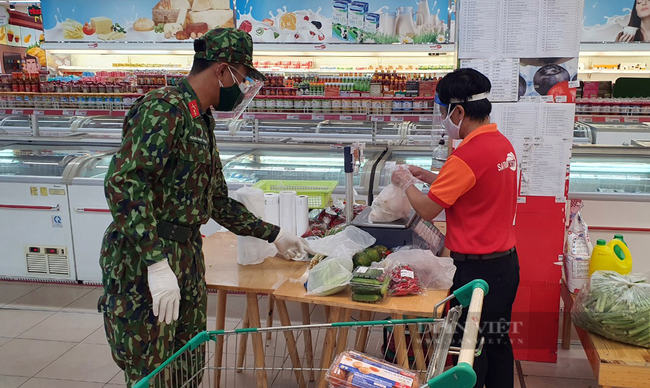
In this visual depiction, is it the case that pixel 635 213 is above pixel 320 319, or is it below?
above

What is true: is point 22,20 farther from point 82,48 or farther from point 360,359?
point 360,359

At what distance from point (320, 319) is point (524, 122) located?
2.31 m

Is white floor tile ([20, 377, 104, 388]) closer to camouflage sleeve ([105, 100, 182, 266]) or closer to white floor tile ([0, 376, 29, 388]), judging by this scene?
white floor tile ([0, 376, 29, 388])

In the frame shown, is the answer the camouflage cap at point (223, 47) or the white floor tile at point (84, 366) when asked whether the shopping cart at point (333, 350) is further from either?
the camouflage cap at point (223, 47)

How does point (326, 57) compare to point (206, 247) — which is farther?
point (326, 57)

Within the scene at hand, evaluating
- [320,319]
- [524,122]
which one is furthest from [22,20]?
[524,122]

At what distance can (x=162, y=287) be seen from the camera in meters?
2.21

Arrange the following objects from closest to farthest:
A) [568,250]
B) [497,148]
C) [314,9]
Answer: [497,148]
[568,250]
[314,9]

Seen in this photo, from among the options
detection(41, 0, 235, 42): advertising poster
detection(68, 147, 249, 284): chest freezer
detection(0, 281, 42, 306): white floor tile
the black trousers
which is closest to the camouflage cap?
the black trousers

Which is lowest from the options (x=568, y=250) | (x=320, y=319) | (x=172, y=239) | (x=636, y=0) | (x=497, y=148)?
(x=320, y=319)

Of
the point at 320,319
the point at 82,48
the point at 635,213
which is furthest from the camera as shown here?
the point at 82,48

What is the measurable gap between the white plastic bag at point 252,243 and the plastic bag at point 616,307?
5.85 ft

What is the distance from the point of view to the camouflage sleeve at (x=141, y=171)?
214cm

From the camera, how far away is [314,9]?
6.03m
